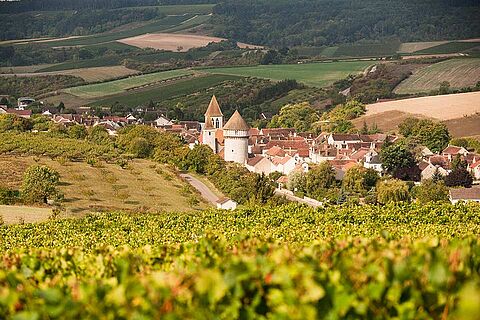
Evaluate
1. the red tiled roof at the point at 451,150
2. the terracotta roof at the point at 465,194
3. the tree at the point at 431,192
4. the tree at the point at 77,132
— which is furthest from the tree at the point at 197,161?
the red tiled roof at the point at 451,150

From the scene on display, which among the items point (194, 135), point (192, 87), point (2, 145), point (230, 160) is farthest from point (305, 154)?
point (192, 87)

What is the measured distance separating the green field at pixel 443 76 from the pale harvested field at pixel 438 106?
15485 mm

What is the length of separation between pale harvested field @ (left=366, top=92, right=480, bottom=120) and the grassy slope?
1836 inches

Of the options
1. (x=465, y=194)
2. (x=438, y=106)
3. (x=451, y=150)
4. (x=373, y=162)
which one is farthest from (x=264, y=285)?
(x=438, y=106)

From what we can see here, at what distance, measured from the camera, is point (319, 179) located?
63969 mm

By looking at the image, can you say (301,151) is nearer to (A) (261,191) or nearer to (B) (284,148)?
(B) (284,148)

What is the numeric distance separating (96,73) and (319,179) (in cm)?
10129

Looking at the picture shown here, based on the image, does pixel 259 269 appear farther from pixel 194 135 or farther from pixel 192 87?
pixel 192 87

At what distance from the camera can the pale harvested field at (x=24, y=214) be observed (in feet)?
124

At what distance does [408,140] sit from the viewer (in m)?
84.4

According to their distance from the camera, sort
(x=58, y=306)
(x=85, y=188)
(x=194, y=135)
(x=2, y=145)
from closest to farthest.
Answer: (x=58, y=306)
(x=85, y=188)
(x=2, y=145)
(x=194, y=135)

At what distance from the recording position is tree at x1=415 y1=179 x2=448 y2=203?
55625 millimetres

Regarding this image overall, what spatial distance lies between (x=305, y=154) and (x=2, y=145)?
3034cm

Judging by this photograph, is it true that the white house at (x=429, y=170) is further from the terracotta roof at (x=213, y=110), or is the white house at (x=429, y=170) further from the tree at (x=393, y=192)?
the terracotta roof at (x=213, y=110)
